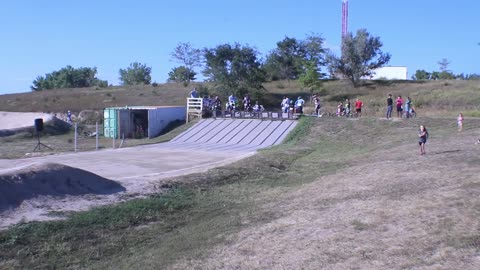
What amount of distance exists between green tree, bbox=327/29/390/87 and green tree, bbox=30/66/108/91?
64727 millimetres

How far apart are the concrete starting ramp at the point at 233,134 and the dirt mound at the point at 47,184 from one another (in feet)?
43.9

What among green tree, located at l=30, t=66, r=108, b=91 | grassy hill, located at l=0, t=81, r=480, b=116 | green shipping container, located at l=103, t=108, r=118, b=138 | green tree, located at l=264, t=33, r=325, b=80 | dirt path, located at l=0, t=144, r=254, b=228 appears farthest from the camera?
green tree, located at l=30, t=66, r=108, b=91

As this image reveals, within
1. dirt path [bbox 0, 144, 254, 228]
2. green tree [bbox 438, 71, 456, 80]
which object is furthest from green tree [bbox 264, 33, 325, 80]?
dirt path [bbox 0, 144, 254, 228]

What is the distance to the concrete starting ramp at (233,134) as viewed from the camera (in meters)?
30.2

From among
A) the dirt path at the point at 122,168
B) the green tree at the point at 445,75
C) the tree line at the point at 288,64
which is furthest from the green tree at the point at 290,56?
the dirt path at the point at 122,168

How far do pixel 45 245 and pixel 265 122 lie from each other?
2655cm

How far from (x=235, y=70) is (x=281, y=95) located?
30.2ft

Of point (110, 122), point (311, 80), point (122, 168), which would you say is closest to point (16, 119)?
point (110, 122)

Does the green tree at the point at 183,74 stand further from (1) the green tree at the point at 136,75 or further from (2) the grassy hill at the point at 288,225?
(2) the grassy hill at the point at 288,225

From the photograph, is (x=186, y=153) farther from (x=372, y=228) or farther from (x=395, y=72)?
(x=395, y=72)

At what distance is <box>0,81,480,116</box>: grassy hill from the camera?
2071 inches

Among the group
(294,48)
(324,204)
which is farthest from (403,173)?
(294,48)

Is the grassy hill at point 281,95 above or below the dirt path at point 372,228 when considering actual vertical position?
above

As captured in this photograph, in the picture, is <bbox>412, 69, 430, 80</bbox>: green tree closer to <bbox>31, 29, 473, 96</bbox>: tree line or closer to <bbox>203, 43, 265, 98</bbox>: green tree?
<bbox>31, 29, 473, 96</bbox>: tree line
